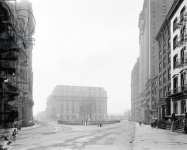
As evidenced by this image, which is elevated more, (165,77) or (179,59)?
(179,59)

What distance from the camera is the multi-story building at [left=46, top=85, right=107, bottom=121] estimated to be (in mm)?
168900

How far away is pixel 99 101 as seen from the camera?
187625mm

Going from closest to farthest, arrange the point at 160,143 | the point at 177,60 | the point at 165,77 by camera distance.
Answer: the point at 160,143
the point at 177,60
the point at 165,77

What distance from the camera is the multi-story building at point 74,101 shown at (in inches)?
6650

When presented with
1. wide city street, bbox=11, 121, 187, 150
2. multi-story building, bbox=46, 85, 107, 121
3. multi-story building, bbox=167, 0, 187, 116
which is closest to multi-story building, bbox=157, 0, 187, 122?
multi-story building, bbox=167, 0, 187, 116

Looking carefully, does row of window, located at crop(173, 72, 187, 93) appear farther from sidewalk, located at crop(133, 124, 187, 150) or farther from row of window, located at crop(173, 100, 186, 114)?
sidewalk, located at crop(133, 124, 187, 150)

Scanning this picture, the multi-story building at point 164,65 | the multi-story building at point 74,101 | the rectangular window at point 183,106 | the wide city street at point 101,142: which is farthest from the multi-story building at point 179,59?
the multi-story building at point 74,101

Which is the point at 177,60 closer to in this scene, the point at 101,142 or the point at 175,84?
the point at 175,84

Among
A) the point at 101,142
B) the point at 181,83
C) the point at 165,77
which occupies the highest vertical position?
the point at 165,77

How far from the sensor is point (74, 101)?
178625mm

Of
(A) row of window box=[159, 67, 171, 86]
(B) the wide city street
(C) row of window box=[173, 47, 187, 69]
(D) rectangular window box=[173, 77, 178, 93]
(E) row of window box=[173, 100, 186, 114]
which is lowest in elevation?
(B) the wide city street

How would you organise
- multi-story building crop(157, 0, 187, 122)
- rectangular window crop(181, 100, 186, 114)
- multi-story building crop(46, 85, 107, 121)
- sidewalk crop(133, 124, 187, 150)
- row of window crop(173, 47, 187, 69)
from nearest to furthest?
sidewalk crop(133, 124, 187, 150), row of window crop(173, 47, 187, 69), multi-story building crop(157, 0, 187, 122), rectangular window crop(181, 100, 186, 114), multi-story building crop(46, 85, 107, 121)

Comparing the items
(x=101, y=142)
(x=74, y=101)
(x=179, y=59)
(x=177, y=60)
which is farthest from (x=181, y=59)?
(x=74, y=101)

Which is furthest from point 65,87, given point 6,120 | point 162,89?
point 6,120
